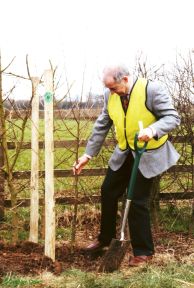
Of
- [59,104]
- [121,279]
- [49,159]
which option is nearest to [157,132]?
[49,159]

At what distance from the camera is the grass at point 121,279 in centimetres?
459

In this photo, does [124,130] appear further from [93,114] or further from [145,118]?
[93,114]

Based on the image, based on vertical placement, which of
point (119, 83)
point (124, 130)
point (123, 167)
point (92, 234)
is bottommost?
point (92, 234)

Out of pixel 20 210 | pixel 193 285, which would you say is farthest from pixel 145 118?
pixel 20 210

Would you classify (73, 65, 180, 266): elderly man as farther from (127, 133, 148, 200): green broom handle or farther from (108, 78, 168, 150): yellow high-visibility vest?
(127, 133, 148, 200): green broom handle

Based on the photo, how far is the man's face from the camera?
525 centimetres

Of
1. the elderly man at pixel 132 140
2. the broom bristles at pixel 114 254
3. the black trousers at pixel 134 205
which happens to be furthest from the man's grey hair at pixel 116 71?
the broom bristles at pixel 114 254

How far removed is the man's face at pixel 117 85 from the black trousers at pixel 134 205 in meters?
0.67

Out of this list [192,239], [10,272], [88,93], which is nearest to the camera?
[10,272]

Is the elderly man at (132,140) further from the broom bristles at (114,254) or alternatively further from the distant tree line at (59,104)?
the distant tree line at (59,104)

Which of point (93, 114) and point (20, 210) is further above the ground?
point (93, 114)

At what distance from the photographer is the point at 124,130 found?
5.55 metres

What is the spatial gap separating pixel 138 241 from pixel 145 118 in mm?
1217

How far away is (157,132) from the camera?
16.8 ft
